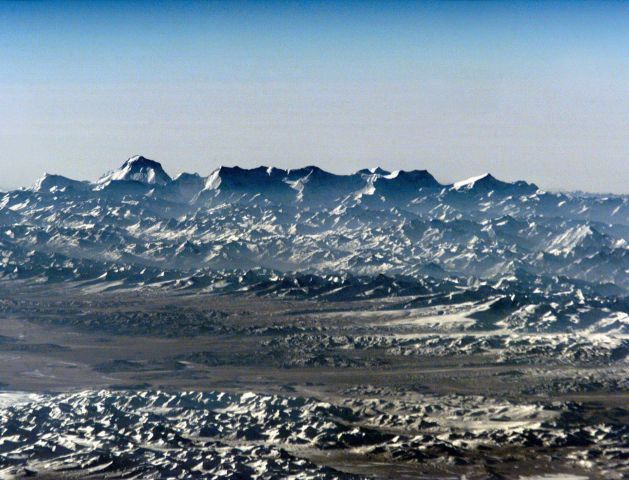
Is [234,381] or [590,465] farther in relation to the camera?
[234,381]

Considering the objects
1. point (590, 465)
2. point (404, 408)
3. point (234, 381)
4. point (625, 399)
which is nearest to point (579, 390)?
point (625, 399)

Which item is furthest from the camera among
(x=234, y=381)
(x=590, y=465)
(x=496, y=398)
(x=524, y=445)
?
(x=234, y=381)

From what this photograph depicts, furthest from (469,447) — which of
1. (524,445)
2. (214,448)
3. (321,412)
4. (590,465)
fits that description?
(214,448)

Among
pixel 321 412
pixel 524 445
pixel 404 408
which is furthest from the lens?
pixel 404 408

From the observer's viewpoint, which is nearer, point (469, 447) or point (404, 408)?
point (469, 447)

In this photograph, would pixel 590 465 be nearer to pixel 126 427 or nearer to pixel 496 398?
pixel 496 398

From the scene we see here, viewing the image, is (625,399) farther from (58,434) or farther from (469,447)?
(58,434)

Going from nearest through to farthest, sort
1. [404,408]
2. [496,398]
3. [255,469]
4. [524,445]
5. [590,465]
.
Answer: [255,469] → [590,465] → [524,445] → [404,408] → [496,398]

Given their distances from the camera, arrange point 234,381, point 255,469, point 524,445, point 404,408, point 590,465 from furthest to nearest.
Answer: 1. point 234,381
2. point 404,408
3. point 524,445
4. point 590,465
5. point 255,469
